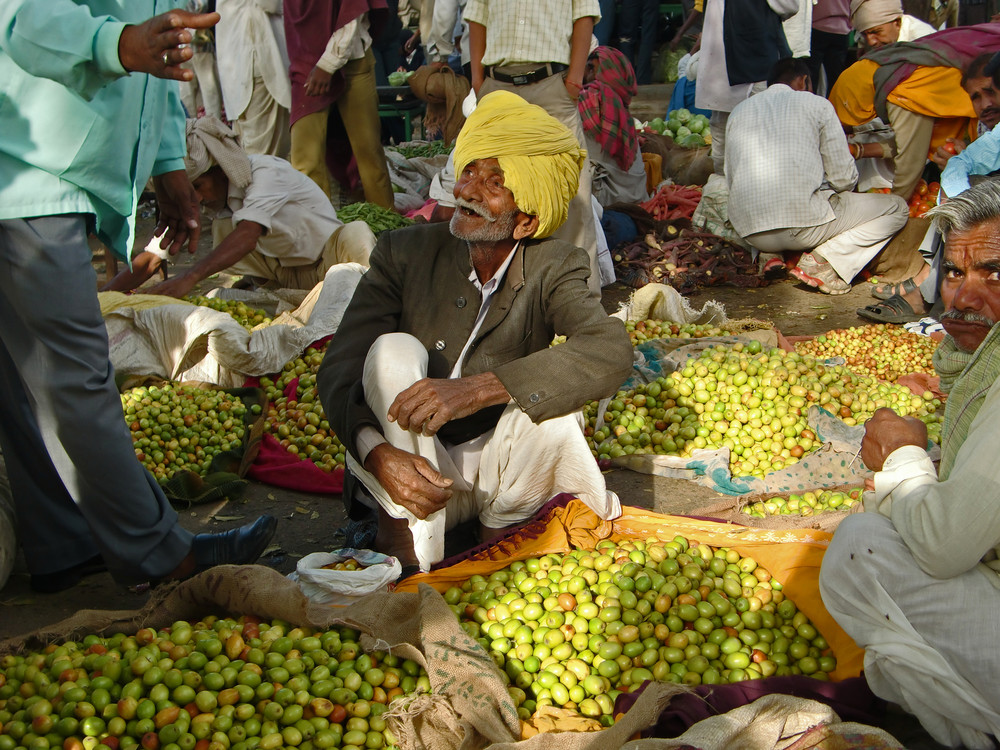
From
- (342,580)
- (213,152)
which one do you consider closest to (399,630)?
(342,580)

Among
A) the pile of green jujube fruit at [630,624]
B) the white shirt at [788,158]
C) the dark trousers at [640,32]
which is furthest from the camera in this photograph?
the dark trousers at [640,32]

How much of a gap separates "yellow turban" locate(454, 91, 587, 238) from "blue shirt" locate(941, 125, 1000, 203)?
2772 mm

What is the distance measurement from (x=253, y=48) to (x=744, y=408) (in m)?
5.56

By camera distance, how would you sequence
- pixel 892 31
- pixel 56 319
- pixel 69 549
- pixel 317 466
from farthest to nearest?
pixel 892 31 → pixel 317 466 → pixel 69 549 → pixel 56 319

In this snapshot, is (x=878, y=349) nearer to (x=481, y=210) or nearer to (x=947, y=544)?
(x=481, y=210)

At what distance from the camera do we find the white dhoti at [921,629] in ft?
6.17

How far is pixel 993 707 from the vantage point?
1880 mm

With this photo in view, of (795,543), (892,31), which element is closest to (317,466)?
(795,543)

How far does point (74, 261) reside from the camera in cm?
242

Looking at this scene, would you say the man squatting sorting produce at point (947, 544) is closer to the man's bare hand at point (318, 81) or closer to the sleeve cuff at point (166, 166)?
the sleeve cuff at point (166, 166)

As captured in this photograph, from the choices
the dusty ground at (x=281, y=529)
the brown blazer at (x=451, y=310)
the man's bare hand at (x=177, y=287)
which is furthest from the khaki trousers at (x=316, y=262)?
the brown blazer at (x=451, y=310)

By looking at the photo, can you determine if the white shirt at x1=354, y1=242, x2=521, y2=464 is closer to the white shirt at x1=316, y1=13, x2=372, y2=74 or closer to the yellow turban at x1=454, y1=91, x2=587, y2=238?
the yellow turban at x1=454, y1=91, x2=587, y2=238

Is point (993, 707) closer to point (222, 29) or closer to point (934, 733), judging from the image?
point (934, 733)

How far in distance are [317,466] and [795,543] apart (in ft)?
6.64
